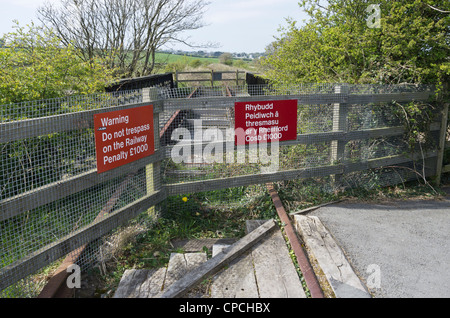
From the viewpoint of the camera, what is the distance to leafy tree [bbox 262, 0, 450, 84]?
711 cm

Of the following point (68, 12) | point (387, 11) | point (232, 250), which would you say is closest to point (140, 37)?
point (68, 12)

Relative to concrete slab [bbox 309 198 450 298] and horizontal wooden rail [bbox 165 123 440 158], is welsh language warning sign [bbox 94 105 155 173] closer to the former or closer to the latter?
horizontal wooden rail [bbox 165 123 440 158]

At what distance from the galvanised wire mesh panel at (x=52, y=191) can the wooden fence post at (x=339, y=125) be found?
302 cm

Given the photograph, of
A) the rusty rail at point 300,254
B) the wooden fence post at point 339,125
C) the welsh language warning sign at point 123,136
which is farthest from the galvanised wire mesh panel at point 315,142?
the rusty rail at point 300,254

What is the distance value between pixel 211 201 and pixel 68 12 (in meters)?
15.7

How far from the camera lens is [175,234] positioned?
16.6ft

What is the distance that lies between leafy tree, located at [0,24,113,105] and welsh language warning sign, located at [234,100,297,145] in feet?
9.27

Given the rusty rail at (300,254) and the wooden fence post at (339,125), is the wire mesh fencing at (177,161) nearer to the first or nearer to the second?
the wooden fence post at (339,125)

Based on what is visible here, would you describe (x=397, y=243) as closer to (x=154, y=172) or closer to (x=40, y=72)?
(x=154, y=172)

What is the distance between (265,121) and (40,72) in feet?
11.6

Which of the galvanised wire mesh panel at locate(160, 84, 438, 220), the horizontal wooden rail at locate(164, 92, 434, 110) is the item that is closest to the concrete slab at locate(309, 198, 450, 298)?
the galvanised wire mesh panel at locate(160, 84, 438, 220)

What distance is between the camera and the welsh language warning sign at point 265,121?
5.56 metres

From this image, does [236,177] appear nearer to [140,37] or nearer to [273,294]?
[273,294]

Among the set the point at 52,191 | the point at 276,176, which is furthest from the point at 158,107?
the point at 276,176
